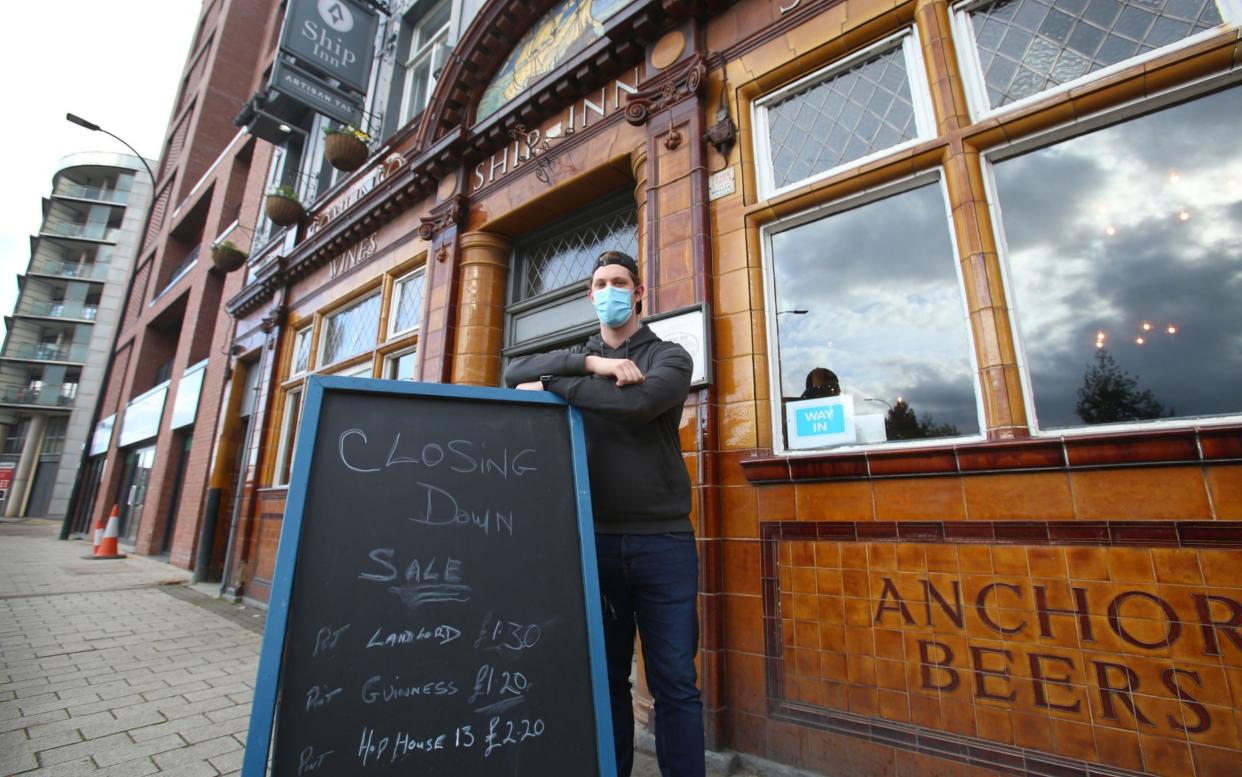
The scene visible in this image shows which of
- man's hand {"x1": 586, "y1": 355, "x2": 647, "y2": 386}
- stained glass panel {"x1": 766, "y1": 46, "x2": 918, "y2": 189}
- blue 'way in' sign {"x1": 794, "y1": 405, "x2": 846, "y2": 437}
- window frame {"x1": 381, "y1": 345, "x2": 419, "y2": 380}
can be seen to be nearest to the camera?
man's hand {"x1": 586, "y1": 355, "x2": 647, "y2": 386}

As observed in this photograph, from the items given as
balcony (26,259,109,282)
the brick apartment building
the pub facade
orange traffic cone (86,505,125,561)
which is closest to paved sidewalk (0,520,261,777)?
the pub facade

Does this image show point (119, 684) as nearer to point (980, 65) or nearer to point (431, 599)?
point (431, 599)

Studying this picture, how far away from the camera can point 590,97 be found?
193 inches

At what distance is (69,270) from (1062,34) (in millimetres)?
58678

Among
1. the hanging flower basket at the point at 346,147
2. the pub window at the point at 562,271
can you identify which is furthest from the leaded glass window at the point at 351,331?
the pub window at the point at 562,271

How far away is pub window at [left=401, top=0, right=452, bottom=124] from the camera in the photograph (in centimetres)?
909

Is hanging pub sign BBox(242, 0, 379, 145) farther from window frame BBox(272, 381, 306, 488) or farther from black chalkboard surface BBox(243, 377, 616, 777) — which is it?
black chalkboard surface BBox(243, 377, 616, 777)

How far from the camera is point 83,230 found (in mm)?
40375

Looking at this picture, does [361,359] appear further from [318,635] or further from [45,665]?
[318,635]

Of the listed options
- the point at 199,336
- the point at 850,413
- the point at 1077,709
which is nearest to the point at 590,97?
the point at 850,413

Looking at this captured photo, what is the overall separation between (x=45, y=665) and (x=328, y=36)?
30.5 ft

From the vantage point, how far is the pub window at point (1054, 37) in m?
2.53

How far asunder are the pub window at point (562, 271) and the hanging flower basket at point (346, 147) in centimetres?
403

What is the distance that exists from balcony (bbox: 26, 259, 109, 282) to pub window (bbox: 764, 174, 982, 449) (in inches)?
2136
